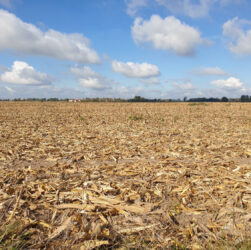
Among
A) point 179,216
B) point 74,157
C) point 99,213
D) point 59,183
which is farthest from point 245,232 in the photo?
point 74,157

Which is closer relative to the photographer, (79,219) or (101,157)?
(79,219)

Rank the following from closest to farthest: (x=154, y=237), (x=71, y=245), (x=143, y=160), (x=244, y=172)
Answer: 1. (x=71, y=245)
2. (x=154, y=237)
3. (x=244, y=172)
4. (x=143, y=160)

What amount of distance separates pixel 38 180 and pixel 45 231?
5.91 ft

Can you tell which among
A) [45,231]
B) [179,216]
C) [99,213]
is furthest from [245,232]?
[45,231]

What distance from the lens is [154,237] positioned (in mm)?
2736

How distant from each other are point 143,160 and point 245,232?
11.0 ft

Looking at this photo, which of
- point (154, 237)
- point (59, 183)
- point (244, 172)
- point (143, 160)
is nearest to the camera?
point (154, 237)

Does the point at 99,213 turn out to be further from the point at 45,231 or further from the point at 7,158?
the point at 7,158

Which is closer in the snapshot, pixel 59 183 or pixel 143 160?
pixel 59 183

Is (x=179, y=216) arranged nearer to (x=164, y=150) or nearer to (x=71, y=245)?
(x=71, y=245)

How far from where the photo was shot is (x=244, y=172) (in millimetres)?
4766

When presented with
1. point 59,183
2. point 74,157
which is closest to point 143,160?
point 74,157

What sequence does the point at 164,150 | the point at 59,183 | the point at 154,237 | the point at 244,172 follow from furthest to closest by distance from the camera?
the point at 164,150, the point at 244,172, the point at 59,183, the point at 154,237

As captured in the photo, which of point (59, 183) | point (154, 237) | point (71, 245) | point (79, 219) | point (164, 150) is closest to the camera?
point (71, 245)
